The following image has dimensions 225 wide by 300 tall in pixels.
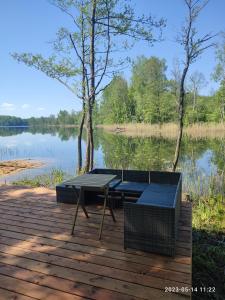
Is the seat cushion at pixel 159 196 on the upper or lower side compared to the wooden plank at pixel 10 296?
upper

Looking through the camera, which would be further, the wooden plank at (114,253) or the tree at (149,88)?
the tree at (149,88)

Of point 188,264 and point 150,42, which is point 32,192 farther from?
point 150,42

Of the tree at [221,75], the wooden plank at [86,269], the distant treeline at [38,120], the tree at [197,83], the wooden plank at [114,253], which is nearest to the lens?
the wooden plank at [86,269]

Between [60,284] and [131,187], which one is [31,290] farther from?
[131,187]

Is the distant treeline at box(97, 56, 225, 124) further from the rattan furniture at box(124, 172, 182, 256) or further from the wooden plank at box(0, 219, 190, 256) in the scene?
the rattan furniture at box(124, 172, 182, 256)

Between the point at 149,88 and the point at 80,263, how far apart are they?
1079 inches

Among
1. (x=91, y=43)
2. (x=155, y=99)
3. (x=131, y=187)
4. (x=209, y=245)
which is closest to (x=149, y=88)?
(x=155, y=99)

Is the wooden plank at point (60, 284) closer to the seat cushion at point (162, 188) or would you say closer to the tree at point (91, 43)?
the seat cushion at point (162, 188)

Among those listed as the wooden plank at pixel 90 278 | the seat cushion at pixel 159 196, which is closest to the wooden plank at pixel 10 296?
the wooden plank at pixel 90 278

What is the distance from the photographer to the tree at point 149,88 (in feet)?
88.1

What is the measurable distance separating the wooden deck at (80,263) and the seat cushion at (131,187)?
39 centimetres

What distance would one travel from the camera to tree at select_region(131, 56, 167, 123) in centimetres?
2686

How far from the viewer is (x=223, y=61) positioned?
68.2 feet

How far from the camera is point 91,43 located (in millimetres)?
6527
